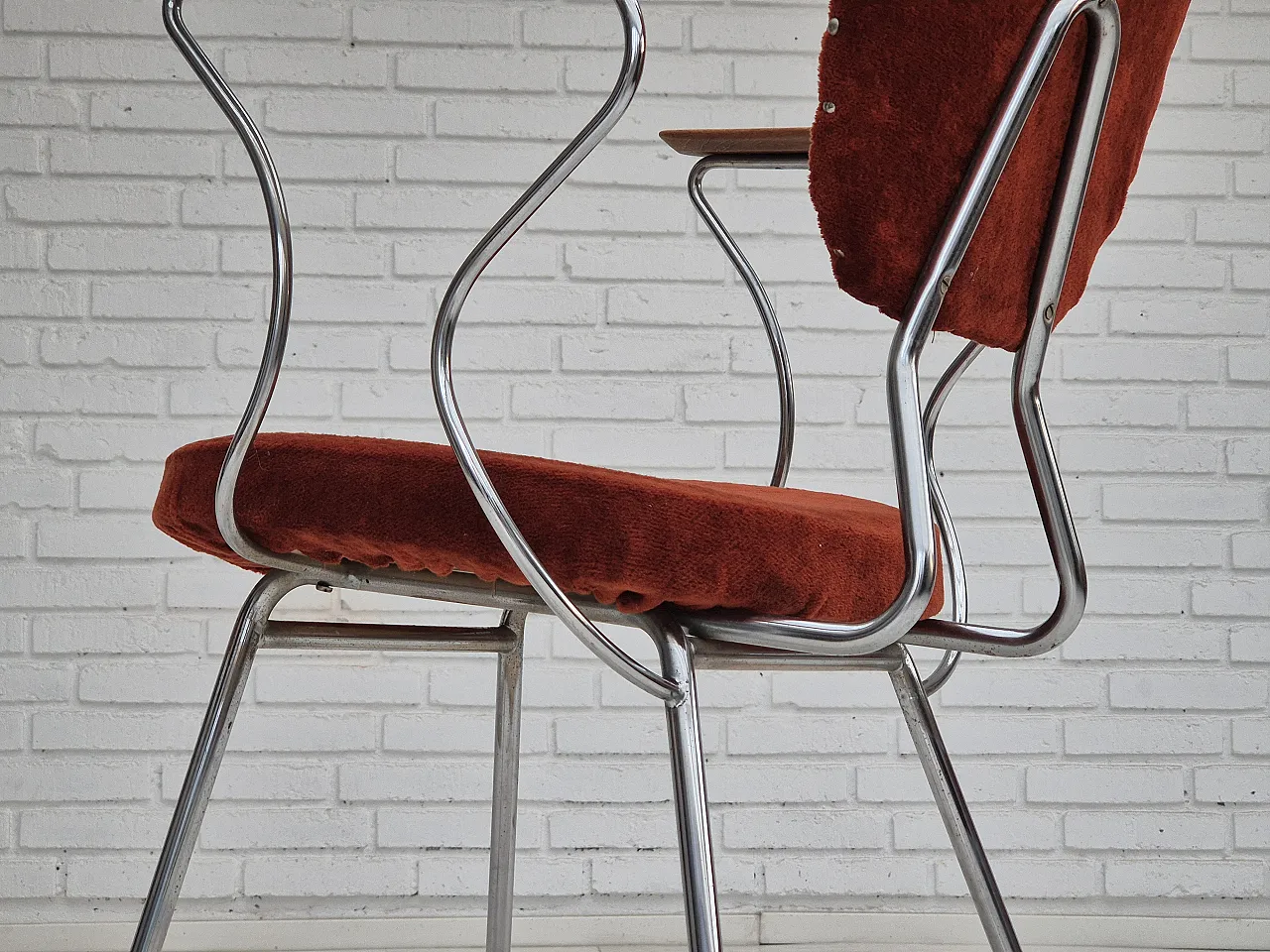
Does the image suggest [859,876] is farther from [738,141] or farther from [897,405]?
[897,405]

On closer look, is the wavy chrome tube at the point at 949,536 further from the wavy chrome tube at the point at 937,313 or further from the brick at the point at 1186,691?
the brick at the point at 1186,691

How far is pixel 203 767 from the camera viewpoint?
65 centimetres

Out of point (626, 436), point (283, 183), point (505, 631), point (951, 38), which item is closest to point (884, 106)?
point (951, 38)

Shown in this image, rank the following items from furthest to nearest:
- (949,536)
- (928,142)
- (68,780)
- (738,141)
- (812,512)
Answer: (68,780)
(738,141)
(949,536)
(812,512)
(928,142)

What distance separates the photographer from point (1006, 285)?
1.72ft

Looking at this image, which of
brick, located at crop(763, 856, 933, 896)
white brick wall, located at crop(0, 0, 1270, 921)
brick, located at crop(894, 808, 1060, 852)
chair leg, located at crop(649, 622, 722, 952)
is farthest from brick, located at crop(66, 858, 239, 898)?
chair leg, located at crop(649, 622, 722, 952)

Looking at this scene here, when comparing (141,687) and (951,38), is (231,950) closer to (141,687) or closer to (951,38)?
(141,687)

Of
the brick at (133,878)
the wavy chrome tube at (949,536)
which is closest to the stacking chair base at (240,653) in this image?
the wavy chrome tube at (949,536)

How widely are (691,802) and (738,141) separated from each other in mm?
521

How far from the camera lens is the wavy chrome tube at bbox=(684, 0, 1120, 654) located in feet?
1.52

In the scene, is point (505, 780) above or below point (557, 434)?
below

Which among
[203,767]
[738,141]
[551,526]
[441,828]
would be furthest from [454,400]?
[441,828]

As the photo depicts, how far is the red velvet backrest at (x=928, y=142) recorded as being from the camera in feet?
1.50

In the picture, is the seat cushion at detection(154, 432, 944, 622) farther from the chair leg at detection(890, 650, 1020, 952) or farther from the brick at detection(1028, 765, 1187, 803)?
the brick at detection(1028, 765, 1187, 803)
